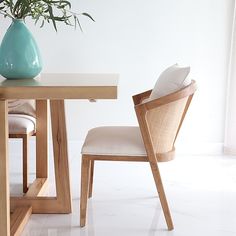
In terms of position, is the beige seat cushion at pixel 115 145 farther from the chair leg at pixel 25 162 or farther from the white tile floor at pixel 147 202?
the chair leg at pixel 25 162

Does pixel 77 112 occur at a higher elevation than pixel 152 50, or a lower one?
lower

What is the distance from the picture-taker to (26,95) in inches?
64.7

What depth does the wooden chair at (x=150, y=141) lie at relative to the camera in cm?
202

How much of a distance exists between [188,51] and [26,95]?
2.31 m

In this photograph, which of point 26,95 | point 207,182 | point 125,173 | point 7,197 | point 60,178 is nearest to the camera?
point 26,95

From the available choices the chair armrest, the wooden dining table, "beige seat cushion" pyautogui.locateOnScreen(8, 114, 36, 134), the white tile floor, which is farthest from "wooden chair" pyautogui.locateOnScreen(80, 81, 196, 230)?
"beige seat cushion" pyautogui.locateOnScreen(8, 114, 36, 134)

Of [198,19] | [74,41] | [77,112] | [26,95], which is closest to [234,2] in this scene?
[198,19]

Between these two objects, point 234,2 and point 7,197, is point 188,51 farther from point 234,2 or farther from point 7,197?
point 7,197

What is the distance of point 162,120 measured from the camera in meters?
2.08

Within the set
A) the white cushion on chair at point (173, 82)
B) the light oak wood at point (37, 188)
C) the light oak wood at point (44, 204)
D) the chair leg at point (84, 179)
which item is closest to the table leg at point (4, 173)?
the chair leg at point (84, 179)

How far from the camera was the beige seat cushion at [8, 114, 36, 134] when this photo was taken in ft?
8.28

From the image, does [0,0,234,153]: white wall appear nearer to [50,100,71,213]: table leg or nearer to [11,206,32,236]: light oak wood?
[50,100,71,213]: table leg

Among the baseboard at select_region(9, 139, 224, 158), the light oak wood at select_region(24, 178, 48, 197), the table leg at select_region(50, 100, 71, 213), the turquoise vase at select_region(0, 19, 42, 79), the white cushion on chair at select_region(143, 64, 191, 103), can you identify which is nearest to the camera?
the turquoise vase at select_region(0, 19, 42, 79)

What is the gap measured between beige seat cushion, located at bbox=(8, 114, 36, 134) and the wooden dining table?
91mm
